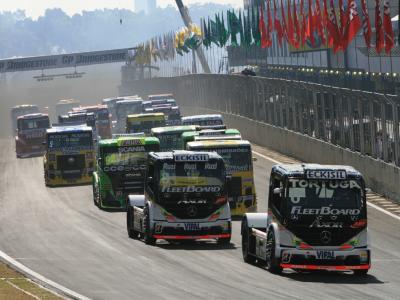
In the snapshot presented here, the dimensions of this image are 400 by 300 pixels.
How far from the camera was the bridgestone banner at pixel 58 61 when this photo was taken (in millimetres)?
147475

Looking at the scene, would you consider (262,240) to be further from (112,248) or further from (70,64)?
(70,64)

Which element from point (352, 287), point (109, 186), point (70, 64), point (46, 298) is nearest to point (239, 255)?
point (352, 287)

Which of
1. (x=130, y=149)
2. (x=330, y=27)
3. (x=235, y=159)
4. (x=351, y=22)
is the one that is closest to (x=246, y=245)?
(x=235, y=159)

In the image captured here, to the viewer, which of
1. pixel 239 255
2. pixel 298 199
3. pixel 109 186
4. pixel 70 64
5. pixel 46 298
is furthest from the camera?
pixel 70 64

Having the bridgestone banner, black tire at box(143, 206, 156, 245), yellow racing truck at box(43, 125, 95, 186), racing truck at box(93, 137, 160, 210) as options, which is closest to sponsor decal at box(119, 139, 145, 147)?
racing truck at box(93, 137, 160, 210)

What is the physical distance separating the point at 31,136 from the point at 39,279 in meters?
43.1

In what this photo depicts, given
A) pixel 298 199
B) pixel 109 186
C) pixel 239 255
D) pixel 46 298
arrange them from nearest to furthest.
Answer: pixel 46 298 → pixel 298 199 → pixel 239 255 → pixel 109 186

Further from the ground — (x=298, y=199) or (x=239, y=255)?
(x=298, y=199)

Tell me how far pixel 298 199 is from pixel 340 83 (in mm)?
51663

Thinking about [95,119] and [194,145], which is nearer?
[194,145]

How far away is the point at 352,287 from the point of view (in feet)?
70.2

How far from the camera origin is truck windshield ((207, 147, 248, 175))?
3456 cm

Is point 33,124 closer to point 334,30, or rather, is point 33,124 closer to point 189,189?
point 334,30

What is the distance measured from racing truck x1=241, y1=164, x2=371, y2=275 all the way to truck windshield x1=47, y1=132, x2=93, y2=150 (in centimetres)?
2555
